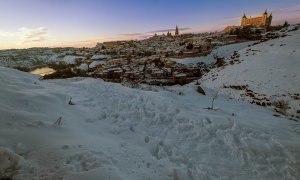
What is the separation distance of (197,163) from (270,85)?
15.8m

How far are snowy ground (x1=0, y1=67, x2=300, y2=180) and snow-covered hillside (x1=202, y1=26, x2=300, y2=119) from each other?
6.63 meters

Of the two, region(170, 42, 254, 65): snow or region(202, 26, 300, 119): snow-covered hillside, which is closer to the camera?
region(202, 26, 300, 119): snow-covered hillside

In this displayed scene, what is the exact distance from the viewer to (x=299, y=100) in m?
15.8

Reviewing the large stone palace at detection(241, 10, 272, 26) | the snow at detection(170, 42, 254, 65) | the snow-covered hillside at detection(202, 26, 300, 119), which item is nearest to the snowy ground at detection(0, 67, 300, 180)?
the snow-covered hillside at detection(202, 26, 300, 119)

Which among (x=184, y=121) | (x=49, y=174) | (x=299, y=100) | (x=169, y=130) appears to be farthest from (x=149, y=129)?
(x=299, y=100)

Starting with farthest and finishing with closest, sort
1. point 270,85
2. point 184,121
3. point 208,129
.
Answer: point 270,85
point 184,121
point 208,129

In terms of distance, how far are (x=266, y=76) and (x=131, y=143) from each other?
737 inches

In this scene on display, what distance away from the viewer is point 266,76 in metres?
21.6

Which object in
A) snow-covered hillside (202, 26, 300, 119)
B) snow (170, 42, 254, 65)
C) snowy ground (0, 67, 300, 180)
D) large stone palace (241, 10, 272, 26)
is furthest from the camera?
large stone palace (241, 10, 272, 26)

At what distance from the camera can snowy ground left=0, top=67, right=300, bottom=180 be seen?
5.49 meters

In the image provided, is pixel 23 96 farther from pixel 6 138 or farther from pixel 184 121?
pixel 184 121

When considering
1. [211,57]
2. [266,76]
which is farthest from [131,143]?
[211,57]

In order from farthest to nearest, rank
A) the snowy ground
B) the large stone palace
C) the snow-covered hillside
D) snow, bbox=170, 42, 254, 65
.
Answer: the large stone palace < snow, bbox=170, 42, 254, 65 < the snow-covered hillside < the snowy ground

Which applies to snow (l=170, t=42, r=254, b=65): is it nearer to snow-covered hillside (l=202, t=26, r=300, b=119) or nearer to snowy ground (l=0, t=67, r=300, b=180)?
snow-covered hillside (l=202, t=26, r=300, b=119)
